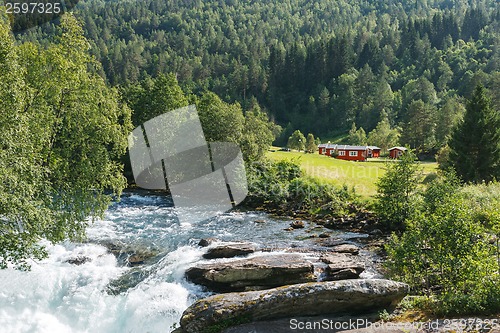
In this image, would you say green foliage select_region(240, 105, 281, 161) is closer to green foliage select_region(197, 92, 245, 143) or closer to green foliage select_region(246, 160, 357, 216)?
green foliage select_region(197, 92, 245, 143)

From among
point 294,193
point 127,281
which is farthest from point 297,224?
point 127,281

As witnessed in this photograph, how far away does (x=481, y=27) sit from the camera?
611ft

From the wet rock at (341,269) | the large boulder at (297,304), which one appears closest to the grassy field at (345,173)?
the wet rock at (341,269)

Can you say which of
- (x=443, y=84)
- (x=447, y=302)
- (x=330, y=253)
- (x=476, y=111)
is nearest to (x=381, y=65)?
(x=443, y=84)

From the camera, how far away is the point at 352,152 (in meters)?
84.8

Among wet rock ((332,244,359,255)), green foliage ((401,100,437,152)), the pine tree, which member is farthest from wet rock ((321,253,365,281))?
green foliage ((401,100,437,152))

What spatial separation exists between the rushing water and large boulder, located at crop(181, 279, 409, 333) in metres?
2.61

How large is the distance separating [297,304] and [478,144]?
38273 mm

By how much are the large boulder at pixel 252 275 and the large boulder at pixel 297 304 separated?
4.47 m

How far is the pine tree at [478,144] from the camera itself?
1667 inches

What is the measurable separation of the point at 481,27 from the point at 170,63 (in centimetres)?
14788

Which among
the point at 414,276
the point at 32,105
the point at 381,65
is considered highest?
the point at 32,105

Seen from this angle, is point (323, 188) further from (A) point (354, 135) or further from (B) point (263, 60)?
(B) point (263, 60)

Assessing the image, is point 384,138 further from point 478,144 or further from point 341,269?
point 341,269
